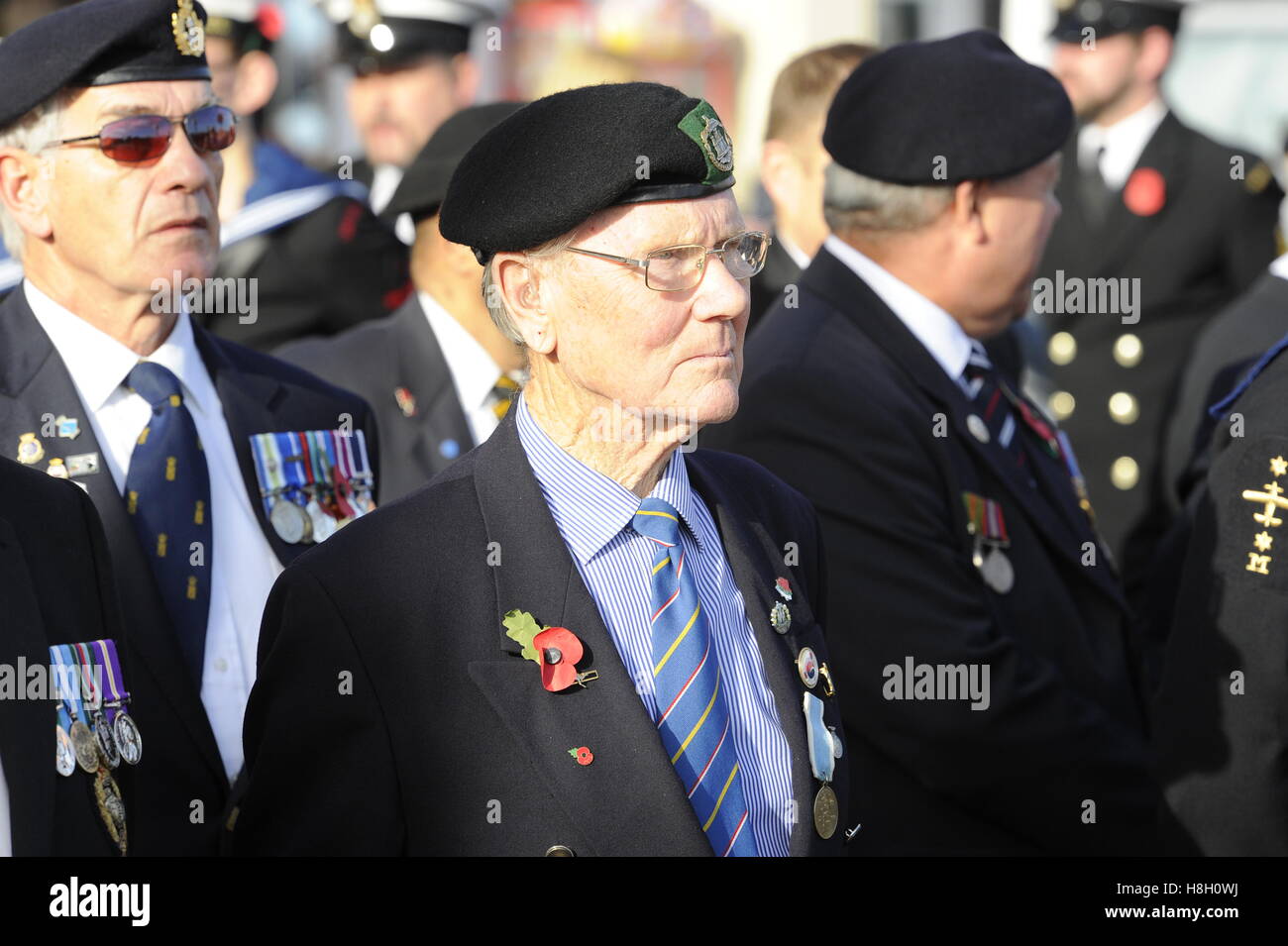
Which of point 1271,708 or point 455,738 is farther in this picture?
point 1271,708

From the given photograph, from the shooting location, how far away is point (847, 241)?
14.6 ft

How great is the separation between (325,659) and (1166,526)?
17.9 feet

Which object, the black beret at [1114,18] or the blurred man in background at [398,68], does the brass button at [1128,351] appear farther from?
the blurred man in background at [398,68]

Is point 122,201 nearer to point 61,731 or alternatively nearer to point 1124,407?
point 61,731

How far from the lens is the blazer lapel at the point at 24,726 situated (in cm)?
259

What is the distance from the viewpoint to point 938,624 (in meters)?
3.91

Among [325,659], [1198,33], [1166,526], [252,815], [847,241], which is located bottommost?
[1166,526]

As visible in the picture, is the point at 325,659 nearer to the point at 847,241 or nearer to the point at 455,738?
the point at 455,738

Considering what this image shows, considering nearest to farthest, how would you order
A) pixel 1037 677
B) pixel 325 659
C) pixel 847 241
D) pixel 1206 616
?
pixel 325 659, pixel 1206 616, pixel 1037 677, pixel 847 241

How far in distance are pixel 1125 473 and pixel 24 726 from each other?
5.95 m

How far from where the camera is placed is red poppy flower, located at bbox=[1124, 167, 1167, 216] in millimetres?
7910

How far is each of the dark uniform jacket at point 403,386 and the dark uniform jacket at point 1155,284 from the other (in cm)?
382

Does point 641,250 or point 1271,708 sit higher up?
point 641,250
